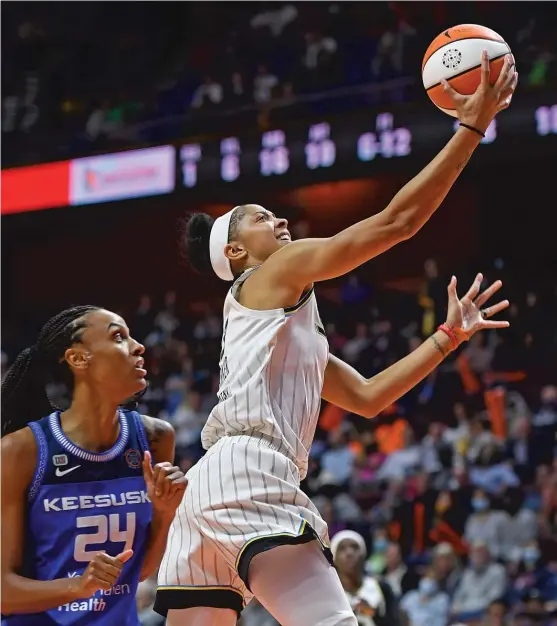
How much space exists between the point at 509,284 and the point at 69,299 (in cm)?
827

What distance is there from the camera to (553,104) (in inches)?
433

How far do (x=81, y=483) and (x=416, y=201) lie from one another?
124cm

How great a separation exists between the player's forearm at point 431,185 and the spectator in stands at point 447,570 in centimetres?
574

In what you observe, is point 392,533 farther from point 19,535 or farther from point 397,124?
point 19,535

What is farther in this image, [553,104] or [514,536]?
[553,104]

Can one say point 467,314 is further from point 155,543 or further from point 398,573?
point 398,573

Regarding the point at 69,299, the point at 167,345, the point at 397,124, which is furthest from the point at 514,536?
the point at 69,299

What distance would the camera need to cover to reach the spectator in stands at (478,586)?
8039 millimetres

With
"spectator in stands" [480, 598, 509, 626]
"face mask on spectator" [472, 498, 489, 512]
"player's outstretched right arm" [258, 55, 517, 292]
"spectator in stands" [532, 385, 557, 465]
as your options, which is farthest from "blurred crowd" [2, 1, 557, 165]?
"player's outstretched right arm" [258, 55, 517, 292]

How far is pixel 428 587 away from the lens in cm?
834

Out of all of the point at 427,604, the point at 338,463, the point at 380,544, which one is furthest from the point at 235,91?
the point at 427,604

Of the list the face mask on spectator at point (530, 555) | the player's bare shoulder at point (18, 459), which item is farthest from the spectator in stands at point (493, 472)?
the player's bare shoulder at point (18, 459)

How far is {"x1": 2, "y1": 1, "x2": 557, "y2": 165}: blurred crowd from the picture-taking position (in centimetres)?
1293

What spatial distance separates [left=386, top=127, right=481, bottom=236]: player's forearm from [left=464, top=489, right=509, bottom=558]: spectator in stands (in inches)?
234
